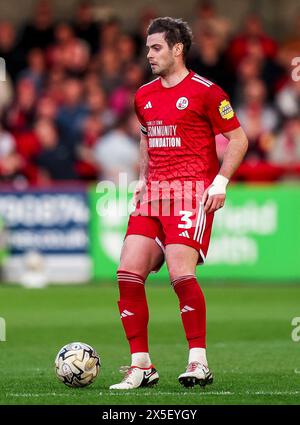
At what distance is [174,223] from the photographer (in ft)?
28.8

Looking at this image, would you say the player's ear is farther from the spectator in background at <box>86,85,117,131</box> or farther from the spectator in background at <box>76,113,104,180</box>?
the spectator in background at <box>86,85,117,131</box>

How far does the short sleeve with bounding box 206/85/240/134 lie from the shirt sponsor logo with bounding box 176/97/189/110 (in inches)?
5.8

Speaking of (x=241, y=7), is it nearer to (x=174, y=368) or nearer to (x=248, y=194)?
(x=248, y=194)

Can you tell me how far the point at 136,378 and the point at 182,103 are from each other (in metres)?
1.89

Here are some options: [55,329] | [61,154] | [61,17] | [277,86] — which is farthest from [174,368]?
[61,17]

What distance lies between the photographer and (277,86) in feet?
69.1

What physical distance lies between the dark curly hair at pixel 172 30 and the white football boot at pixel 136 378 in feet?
7.26

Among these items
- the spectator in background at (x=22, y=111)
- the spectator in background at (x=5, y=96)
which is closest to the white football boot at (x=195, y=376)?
the spectator in background at (x=22, y=111)

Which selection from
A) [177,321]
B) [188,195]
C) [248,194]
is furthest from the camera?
[248,194]

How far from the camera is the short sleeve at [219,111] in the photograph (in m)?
8.75

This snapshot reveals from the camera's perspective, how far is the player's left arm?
8.62 m

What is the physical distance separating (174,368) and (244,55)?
1233cm

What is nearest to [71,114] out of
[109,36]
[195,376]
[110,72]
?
[110,72]

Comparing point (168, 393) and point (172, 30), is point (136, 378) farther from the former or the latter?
point (172, 30)
